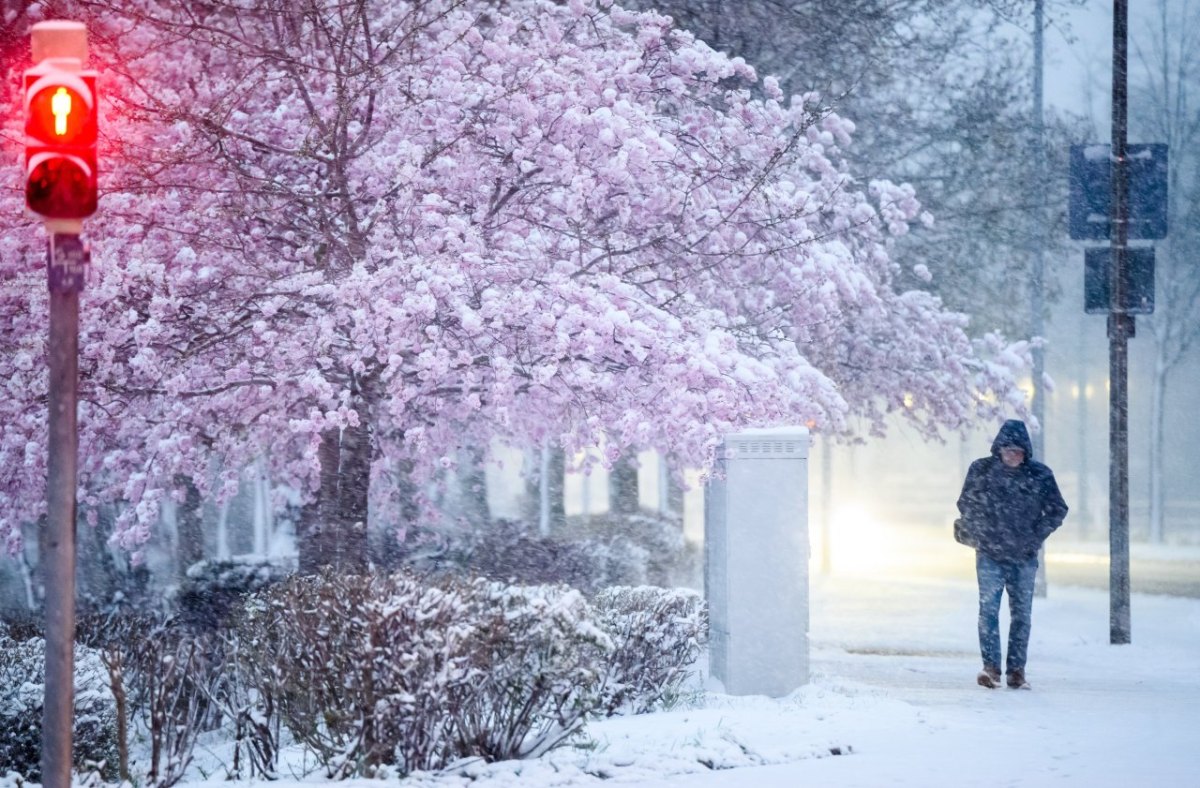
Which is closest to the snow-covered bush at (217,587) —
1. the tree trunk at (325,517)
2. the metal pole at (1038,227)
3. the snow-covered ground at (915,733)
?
the tree trunk at (325,517)

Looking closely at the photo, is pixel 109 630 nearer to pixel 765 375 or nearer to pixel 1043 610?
pixel 765 375

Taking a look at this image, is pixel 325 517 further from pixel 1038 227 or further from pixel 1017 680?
pixel 1038 227

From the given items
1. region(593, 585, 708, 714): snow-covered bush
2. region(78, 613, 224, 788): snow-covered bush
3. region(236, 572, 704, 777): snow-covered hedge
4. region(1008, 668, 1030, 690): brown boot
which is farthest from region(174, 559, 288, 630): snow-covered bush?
region(1008, 668, 1030, 690): brown boot

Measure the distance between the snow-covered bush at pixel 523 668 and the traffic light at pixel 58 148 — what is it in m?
2.68

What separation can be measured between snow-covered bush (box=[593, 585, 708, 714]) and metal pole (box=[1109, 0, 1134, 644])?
567 cm

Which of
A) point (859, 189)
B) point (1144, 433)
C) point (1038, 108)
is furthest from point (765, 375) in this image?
point (1144, 433)

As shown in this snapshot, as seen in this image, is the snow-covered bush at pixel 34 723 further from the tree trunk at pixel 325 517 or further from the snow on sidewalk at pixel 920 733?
the tree trunk at pixel 325 517

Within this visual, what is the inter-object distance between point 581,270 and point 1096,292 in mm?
5714

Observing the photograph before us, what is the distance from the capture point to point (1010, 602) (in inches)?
421

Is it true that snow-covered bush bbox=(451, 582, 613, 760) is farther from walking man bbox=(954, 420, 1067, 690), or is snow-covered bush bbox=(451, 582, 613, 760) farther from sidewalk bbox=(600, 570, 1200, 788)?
walking man bbox=(954, 420, 1067, 690)

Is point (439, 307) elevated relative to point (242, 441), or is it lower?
elevated

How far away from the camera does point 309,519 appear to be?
45.2 feet

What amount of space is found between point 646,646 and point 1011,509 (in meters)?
3.06

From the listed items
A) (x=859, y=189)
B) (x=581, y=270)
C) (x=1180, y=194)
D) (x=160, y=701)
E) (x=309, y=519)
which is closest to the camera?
(x=160, y=701)
